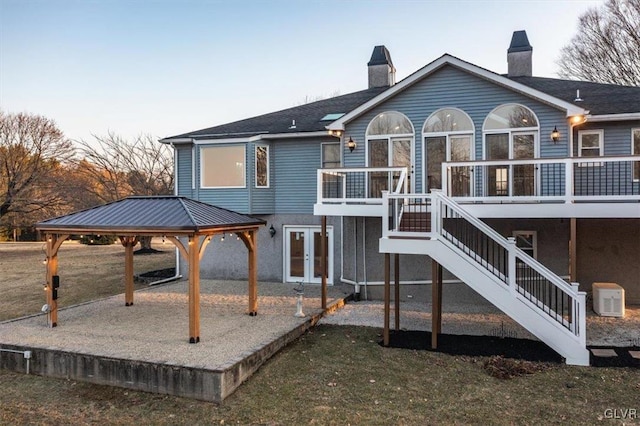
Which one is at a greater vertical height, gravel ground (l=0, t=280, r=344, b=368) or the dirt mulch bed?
gravel ground (l=0, t=280, r=344, b=368)

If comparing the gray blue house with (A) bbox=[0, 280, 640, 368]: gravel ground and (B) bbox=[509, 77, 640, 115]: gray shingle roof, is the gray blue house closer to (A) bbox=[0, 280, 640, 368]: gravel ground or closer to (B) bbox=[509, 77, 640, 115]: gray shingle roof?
(B) bbox=[509, 77, 640, 115]: gray shingle roof

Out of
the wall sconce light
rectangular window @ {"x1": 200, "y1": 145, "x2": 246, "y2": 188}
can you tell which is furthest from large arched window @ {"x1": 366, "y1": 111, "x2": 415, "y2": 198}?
Answer: rectangular window @ {"x1": 200, "y1": 145, "x2": 246, "y2": 188}

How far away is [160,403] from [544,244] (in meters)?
9.57

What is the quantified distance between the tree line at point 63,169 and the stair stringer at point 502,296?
1888 centimetres

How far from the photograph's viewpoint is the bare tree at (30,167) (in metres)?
26.1

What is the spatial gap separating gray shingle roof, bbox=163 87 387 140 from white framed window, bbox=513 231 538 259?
623cm

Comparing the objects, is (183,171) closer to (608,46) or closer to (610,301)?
(610,301)

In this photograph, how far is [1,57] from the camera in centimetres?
2164

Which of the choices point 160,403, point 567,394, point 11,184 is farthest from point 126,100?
point 567,394

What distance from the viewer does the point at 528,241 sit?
1084 centimetres

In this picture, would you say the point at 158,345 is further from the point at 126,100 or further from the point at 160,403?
the point at 126,100

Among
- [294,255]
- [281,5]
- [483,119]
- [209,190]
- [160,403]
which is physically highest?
[281,5]

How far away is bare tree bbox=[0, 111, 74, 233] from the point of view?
2606 cm

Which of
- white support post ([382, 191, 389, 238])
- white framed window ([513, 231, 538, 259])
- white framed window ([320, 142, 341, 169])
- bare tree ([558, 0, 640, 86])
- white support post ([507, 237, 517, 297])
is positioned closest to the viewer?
white support post ([507, 237, 517, 297])
